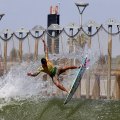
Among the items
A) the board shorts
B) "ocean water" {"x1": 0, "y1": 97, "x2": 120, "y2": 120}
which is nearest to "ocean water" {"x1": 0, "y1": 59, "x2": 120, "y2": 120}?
"ocean water" {"x1": 0, "y1": 97, "x2": 120, "y2": 120}

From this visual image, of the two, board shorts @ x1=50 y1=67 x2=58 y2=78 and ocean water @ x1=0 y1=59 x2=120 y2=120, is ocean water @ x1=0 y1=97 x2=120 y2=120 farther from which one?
board shorts @ x1=50 y1=67 x2=58 y2=78

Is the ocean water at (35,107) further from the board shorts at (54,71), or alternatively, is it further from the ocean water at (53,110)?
the board shorts at (54,71)

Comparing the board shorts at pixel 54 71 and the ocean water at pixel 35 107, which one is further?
the board shorts at pixel 54 71

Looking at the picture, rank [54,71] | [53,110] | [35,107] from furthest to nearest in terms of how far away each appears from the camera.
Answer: [54,71] → [35,107] → [53,110]

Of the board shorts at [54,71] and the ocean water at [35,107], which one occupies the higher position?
the board shorts at [54,71]

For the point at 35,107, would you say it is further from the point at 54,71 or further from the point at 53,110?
the point at 54,71

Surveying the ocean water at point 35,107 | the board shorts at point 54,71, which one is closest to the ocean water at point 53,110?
the ocean water at point 35,107

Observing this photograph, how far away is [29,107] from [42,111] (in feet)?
2.14

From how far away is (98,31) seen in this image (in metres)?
30.6

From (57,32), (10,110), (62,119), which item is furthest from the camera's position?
(57,32)

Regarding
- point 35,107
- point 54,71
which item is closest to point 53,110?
point 35,107

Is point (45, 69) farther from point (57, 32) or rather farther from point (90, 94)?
point (57, 32)

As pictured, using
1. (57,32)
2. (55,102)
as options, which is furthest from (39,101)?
(57,32)

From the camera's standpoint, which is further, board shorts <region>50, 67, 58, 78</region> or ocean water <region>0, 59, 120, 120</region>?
board shorts <region>50, 67, 58, 78</region>
